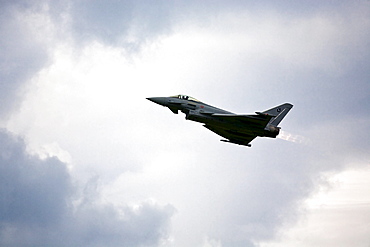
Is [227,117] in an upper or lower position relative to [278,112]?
lower

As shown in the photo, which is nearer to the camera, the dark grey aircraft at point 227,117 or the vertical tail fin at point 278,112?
the dark grey aircraft at point 227,117

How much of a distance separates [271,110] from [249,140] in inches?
283

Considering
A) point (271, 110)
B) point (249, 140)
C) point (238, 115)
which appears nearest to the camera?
point (238, 115)

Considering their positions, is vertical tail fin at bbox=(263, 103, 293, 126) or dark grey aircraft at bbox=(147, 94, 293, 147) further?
vertical tail fin at bbox=(263, 103, 293, 126)

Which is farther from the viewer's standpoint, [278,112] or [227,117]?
[278,112]

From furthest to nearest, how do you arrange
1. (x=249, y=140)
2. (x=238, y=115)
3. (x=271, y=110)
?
(x=249, y=140), (x=271, y=110), (x=238, y=115)

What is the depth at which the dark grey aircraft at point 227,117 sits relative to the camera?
208 feet

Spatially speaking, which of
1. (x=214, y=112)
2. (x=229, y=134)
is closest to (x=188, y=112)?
(x=214, y=112)

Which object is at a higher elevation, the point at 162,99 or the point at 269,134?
the point at 162,99

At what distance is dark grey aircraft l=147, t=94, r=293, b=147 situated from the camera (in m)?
63.4

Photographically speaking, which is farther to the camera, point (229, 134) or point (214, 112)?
point (229, 134)

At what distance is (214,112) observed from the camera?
213 ft

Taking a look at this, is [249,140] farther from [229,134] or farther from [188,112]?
[188,112]

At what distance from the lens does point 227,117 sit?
208 feet
